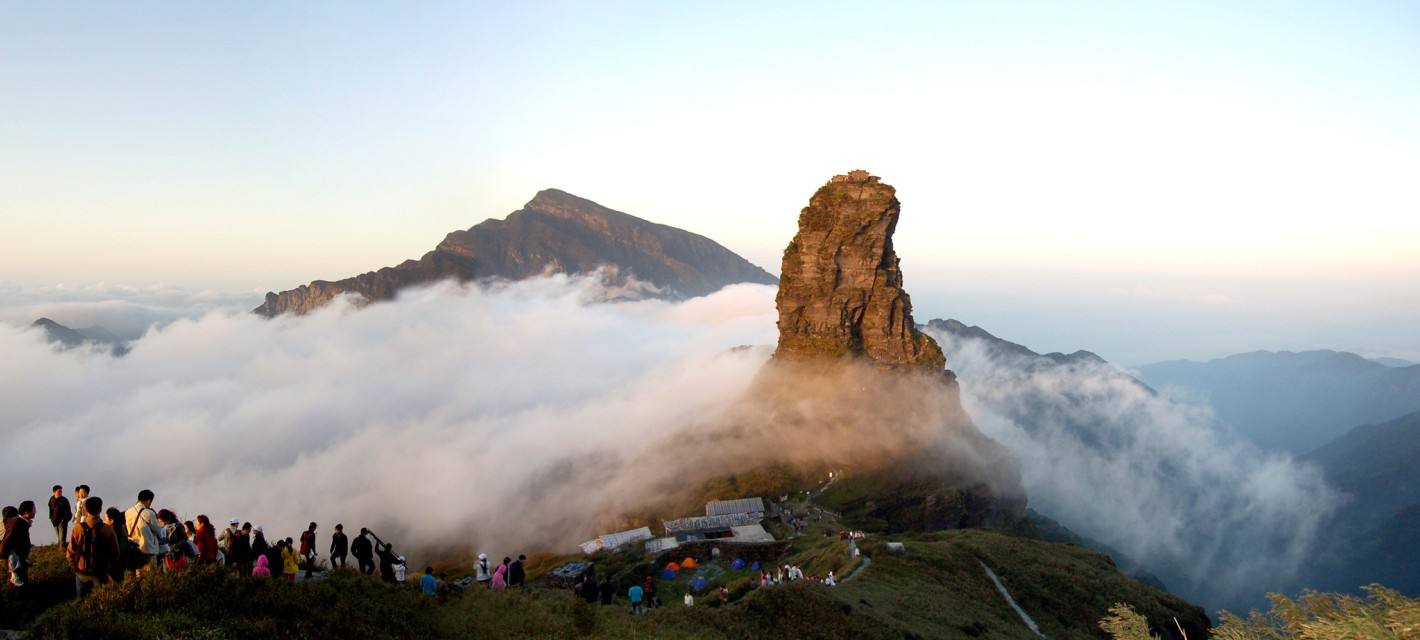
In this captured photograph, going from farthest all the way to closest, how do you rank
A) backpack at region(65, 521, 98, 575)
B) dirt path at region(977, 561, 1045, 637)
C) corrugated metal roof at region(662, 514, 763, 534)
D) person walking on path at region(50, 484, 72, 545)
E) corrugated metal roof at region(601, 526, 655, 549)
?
corrugated metal roof at region(662, 514, 763, 534) < corrugated metal roof at region(601, 526, 655, 549) < dirt path at region(977, 561, 1045, 637) < person walking on path at region(50, 484, 72, 545) < backpack at region(65, 521, 98, 575)

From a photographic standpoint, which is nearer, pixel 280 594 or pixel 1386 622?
pixel 1386 622

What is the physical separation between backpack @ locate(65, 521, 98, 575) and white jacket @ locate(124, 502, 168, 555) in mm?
1818

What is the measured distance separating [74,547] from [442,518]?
176 m

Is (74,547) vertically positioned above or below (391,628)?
above

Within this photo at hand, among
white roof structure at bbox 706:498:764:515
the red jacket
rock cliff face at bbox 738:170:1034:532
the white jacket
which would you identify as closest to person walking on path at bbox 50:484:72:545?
the white jacket

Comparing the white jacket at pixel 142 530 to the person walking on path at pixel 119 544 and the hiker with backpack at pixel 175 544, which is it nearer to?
the person walking on path at pixel 119 544

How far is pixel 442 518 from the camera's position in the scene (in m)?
184

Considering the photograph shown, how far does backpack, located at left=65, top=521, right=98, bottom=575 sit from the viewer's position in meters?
21.1

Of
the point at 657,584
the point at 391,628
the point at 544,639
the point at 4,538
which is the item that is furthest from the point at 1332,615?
the point at 657,584

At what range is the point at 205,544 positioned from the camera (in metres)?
25.6

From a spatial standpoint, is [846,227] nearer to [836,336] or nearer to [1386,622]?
[836,336]

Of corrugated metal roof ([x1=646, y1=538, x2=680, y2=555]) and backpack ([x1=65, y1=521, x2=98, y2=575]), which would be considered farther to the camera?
corrugated metal roof ([x1=646, y1=538, x2=680, y2=555])

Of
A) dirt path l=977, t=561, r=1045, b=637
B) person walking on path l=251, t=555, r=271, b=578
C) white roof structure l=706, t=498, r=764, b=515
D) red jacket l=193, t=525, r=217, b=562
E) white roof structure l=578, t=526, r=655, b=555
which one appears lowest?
white roof structure l=706, t=498, r=764, b=515

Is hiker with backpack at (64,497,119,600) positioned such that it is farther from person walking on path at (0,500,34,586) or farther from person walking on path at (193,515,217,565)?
person walking on path at (193,515,217,565)
